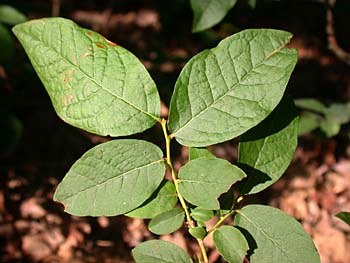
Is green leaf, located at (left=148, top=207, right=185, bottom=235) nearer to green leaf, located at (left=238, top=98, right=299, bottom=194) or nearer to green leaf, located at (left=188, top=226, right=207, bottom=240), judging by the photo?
green leaf, located at (left=188, top=226, right=207, bottom=240)

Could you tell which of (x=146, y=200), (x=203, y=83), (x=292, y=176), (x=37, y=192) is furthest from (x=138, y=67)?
(x=292, y=176)

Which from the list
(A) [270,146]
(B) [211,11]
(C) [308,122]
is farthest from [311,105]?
(A) [270,146]

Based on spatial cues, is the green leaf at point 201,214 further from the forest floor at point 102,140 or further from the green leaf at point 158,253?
the forest floor at point 102,140

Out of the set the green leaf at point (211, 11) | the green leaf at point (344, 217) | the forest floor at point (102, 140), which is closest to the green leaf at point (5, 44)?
the forest floor at point (102, 140)

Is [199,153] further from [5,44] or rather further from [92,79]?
[5,44]

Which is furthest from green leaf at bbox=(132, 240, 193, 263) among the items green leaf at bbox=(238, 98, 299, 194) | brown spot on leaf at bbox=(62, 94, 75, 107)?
brown spot on leaf at bbox=(62, 94, 75, 107)

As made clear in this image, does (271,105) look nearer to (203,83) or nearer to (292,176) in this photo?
(203,83)
